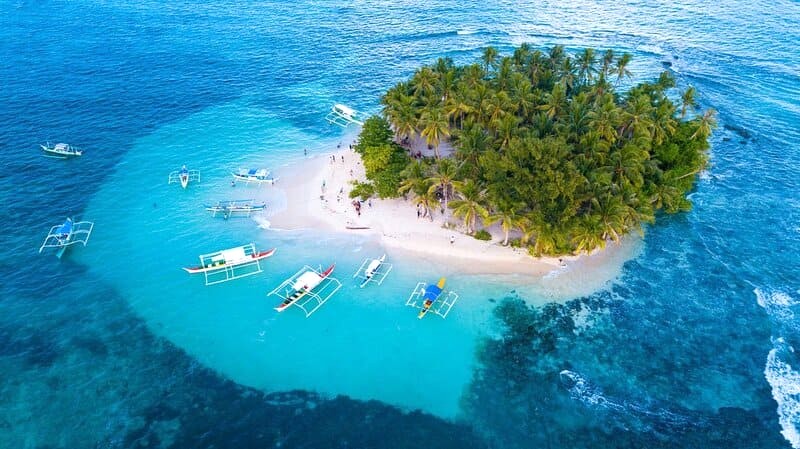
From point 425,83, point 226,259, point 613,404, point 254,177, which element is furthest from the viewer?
point 254,177

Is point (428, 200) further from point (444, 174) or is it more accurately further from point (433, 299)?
point (433, 299)

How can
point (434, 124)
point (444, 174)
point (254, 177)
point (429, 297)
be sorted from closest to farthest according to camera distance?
point (429, 297), point (444, 174), point (434, 124), point (254, 177)

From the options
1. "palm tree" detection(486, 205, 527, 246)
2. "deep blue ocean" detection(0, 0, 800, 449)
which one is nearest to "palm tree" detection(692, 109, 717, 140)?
"deep blue ocean" detection(0, 0, 800, 449)

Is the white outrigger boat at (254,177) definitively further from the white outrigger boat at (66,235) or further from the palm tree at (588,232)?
the palm tree at (588,232)

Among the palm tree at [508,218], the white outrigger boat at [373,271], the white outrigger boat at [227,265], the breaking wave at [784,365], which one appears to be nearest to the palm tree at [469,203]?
the palm tree at [508,218]

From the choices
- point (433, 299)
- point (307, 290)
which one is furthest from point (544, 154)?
point (307, 290)
